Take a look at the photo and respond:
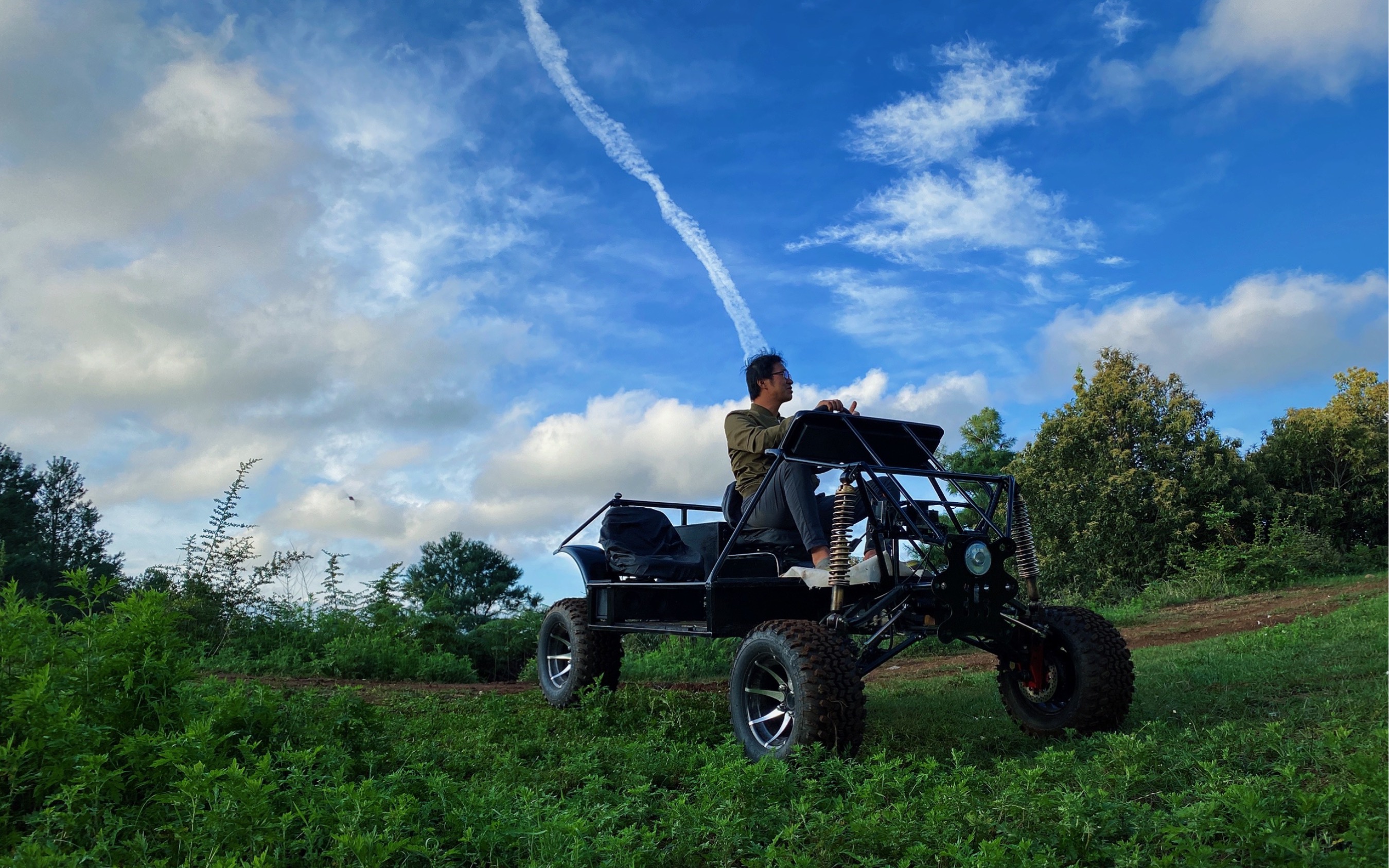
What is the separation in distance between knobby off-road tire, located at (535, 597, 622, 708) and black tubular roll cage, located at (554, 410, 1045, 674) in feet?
4.30

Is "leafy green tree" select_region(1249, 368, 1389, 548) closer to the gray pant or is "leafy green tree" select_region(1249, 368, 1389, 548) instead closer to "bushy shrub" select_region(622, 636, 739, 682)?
"bushy shrub" select_region(622, 636, 739, 682)

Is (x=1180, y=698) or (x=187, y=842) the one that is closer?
(x=187, y=842)

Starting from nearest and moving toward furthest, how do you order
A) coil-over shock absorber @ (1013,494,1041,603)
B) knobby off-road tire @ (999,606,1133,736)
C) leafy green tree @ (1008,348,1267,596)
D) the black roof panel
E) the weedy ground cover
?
the weedy ground cover < knobby off-road tire @ (999,606,1133,736) < coil-over shock absorber @ (1013,494,1041,603) < the black roof panel < leafy green tree @ (1008,348,1267,596)

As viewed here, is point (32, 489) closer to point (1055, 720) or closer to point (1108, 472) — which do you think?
point (1055, 720)

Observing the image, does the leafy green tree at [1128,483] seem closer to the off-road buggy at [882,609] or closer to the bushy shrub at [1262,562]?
the bushy shrub at [1262,562]

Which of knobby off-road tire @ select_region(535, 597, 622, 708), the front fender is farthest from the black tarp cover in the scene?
knobby off-road tire @ select_region(535, 597, 622, 708)

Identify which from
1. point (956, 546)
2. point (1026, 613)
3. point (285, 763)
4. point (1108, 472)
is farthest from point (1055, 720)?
point (1108, 472)

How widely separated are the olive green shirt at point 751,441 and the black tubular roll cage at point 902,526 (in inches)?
17.1

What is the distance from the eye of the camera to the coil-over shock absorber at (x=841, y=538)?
4297 mm

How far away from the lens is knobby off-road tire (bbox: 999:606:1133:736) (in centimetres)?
439

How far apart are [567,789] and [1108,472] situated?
839 inches

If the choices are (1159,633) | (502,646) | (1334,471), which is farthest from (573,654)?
(1334,471)

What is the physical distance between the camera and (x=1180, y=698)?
5.37m

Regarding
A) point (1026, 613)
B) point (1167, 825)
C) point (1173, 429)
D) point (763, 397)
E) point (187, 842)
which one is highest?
point (1173, 429)
